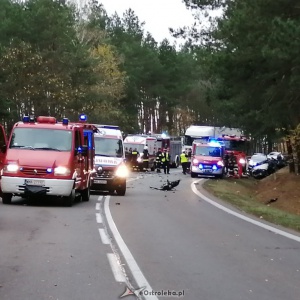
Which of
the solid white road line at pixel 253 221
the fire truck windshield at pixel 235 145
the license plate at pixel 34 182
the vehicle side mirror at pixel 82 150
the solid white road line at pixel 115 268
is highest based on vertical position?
the vehicle side mirror at pixel 82 150

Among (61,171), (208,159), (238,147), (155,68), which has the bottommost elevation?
(208,159)

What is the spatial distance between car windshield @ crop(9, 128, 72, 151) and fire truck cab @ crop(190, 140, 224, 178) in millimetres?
22009

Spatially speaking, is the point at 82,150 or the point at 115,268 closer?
the point at 115,268

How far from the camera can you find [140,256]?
10664 mm

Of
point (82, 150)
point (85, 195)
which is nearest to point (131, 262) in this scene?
point (82, 150)

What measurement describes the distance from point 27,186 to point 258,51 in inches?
501

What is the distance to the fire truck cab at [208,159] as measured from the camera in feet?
135

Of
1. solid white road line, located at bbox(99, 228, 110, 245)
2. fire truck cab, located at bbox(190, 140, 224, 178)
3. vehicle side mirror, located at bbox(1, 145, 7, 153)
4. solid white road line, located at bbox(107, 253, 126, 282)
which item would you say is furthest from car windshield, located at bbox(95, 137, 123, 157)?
fire truck cab, located at bbox(190, 140, 224, 178)

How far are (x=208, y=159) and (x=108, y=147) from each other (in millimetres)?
A: 15737

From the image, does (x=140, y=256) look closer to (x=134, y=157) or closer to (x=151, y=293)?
(x=151, y=293)

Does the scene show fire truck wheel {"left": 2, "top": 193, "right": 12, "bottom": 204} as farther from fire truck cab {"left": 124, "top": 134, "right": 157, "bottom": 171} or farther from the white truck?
the white truck

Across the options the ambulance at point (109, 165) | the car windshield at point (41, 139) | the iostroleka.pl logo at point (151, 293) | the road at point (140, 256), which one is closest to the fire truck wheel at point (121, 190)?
the ambulance at point (109, 165)

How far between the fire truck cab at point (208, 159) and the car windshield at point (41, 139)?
2201 cm

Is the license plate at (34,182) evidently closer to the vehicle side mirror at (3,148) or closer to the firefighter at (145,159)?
the vehicle side mirror at (3,148)
